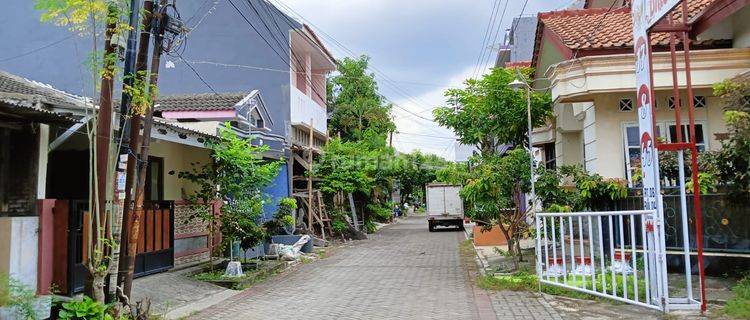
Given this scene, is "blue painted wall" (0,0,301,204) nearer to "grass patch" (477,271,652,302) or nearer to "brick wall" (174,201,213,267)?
"brick wall" (174,201,213,267)

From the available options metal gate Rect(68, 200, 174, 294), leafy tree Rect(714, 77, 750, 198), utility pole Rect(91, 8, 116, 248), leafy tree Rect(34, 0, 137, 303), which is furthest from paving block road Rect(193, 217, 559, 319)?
leafy tree Rect(714, 77, 750, 198)

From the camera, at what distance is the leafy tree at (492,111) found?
45.7 feet

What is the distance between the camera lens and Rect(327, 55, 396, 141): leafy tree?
34.8m

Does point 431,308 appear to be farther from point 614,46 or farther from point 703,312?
point 614,46

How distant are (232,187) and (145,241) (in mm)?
2014

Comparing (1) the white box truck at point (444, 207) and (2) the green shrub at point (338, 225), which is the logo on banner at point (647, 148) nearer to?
(2) the green shrub at point (338, 225)

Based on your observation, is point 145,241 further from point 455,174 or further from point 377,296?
point 455,174

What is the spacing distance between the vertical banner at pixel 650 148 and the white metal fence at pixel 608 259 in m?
0.01

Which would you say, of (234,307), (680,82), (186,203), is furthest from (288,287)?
(680,82)

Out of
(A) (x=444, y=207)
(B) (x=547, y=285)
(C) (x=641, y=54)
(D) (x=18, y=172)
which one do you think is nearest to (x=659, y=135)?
(B) (x=547, y=285)

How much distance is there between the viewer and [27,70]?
19219 mm

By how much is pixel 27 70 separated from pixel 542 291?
18.1 m

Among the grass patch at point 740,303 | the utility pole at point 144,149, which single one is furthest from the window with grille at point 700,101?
the utility pole at point 144,149

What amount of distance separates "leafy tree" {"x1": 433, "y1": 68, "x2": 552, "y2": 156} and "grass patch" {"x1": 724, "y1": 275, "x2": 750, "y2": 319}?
6.69 meters
